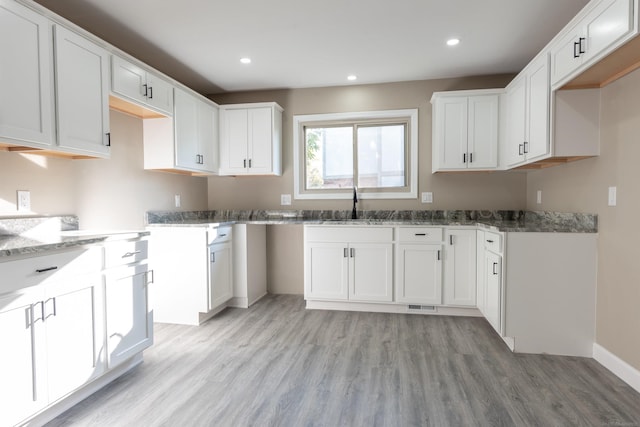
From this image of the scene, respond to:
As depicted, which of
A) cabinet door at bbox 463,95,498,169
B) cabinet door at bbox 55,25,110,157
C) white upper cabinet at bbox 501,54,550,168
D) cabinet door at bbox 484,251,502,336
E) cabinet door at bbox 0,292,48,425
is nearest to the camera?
cabinet door at bbox 0,292,48,425

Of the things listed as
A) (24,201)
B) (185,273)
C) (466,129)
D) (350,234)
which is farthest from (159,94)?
(466,129)

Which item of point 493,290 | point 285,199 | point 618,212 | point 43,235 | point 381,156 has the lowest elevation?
point 493,290

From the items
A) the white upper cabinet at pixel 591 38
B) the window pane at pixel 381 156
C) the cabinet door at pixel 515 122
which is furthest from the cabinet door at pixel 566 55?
the window pane at pixel 381 156

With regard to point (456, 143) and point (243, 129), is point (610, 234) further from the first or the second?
point (243, 129)

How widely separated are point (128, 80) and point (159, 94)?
37 cm

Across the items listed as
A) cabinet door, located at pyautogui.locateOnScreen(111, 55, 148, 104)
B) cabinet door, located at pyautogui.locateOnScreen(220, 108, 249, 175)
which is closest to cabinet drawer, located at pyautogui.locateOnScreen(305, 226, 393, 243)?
cabinet door, located at pyautogui.locateOnScreen(220, 108, 249, 175)

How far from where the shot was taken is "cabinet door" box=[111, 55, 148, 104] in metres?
2.36

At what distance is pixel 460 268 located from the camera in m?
3.21

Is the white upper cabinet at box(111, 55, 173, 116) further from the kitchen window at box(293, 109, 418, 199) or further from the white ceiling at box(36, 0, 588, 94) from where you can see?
the kitchen window at box(293, 109, 418, 199)

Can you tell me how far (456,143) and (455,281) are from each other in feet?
4.50

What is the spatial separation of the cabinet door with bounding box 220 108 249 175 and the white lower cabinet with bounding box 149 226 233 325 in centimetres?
96

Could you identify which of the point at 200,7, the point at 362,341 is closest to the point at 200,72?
the point at 200,7

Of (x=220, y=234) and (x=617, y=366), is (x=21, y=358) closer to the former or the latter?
(x=220, y=234)

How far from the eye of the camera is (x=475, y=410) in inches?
70.5
